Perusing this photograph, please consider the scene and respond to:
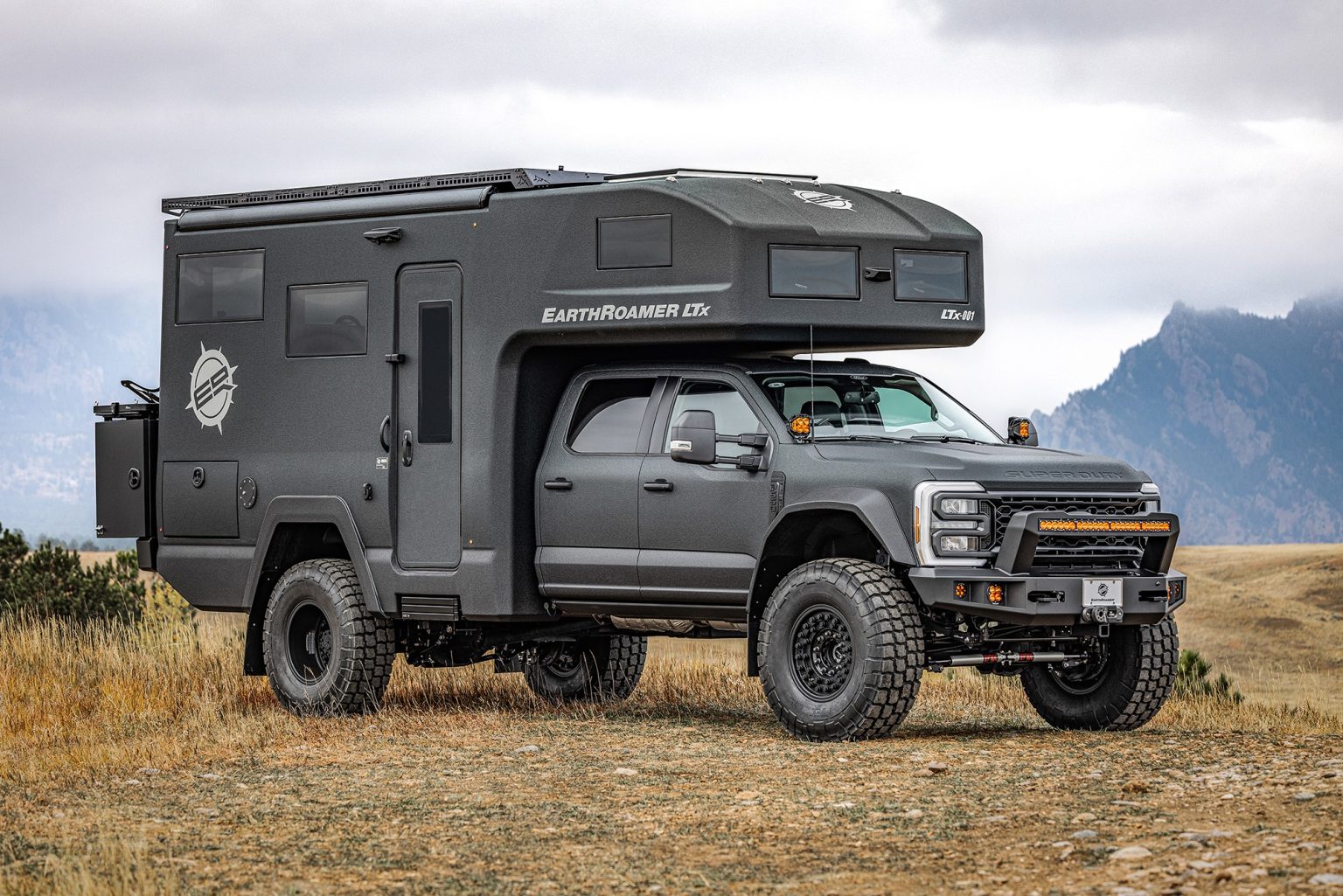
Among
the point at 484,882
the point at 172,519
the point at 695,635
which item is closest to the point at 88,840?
the point at 484,882

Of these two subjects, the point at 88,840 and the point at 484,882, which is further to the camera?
the point at 88,840

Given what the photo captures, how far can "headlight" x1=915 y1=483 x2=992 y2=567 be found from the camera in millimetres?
10938

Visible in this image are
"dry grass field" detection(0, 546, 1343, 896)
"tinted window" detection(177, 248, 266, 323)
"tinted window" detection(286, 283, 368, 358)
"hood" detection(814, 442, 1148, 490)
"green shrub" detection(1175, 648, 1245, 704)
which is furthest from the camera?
"green shrub" detection(1175, 648, 1245, 704)

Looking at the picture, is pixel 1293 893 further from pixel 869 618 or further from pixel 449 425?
pixel 449 425

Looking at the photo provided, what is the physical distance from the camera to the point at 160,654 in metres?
17.2

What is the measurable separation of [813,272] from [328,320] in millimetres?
3797

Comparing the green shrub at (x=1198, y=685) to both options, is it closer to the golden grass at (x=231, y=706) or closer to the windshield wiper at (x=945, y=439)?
the golden grass at (x=231, y=706)

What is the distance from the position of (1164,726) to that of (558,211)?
514 cm

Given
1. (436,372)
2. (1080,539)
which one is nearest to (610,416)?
(436,372)

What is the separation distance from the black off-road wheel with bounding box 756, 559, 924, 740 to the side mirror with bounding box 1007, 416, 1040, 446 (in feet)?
6.29

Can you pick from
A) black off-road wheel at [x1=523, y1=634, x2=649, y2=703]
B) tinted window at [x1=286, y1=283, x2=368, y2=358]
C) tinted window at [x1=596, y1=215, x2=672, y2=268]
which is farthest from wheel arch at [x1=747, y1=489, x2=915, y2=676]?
tinted window at [x1=286, y1=283, x2=368, y2=358]

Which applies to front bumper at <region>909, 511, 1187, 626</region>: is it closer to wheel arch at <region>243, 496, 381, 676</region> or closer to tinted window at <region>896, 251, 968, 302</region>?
tinted window at <region>896, 251, 968, 302</region>

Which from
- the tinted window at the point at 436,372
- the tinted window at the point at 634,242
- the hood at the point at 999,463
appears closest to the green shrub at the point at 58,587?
the tinted window at the point at 436,372

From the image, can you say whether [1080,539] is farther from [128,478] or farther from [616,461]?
[128,478]
